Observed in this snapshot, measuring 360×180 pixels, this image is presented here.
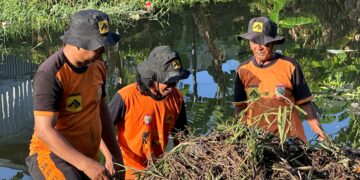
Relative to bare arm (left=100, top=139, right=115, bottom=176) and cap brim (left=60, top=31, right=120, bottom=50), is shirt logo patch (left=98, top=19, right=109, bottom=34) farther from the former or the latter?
bare arm (left=100, top=139, right=115, bottom=176)

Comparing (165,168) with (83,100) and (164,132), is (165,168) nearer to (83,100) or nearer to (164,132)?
(83,100)

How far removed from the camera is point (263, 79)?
4227 mm

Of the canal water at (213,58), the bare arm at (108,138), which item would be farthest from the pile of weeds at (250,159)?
the canal water at (213,58)

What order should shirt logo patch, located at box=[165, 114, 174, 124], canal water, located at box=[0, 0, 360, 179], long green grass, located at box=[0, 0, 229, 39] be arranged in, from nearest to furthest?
shirt logo patch, located at box=[165, 114, 174, 124] → canal water, located at box=[0, 0, 360, 179] → long green grass, located at box=[0, 0, 229, 39]

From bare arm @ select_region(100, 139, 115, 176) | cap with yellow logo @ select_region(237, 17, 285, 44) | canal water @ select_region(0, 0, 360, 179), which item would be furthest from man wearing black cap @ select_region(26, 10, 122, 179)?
canal water @ select_region(0, 0, 360, 179)

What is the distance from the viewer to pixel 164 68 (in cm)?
365

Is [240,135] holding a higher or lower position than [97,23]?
lower

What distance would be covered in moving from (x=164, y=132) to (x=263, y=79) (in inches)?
31.6

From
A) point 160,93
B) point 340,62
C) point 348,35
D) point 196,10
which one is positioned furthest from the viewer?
point 196,10

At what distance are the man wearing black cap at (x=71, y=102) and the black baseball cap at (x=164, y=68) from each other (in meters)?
0.40

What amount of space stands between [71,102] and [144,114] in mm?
708

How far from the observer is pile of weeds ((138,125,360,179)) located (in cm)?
247

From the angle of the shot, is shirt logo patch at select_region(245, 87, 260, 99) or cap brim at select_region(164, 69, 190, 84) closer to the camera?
cap brim at select_region(164, 69, 190, 84)

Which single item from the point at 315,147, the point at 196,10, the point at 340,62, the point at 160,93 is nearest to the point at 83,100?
the point at 160,93
